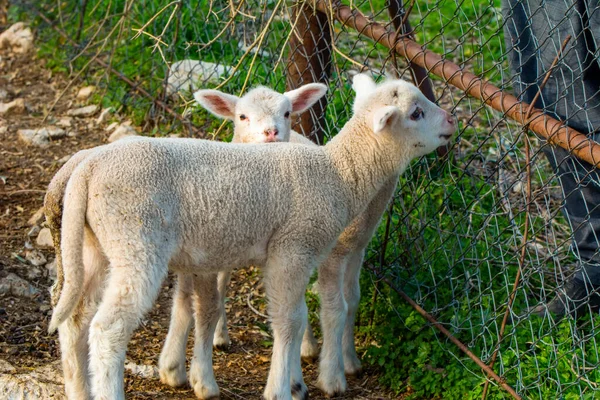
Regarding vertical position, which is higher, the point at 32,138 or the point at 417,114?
the point at 32,138

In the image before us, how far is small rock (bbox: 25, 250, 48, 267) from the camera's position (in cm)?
543

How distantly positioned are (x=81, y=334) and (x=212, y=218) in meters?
0.79

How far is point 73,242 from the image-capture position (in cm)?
373

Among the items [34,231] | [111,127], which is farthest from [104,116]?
[34,231]

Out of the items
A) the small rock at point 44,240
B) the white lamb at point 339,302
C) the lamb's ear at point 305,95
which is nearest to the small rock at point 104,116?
the small rock at point 44,240

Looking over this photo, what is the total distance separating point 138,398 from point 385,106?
1.82 m

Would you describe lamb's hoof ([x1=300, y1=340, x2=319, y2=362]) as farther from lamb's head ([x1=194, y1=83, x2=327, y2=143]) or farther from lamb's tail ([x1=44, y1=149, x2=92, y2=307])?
lamb's tail ([x1=44, y1=149, x2=92, y2=307])

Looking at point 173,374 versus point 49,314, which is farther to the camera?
point 49,314

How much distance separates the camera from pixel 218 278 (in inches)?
190

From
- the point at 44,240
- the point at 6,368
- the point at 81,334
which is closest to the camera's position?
the point at 81,334

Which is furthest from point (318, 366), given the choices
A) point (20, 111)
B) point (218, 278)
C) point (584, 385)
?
point (20, 111)

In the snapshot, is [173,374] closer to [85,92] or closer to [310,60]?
[310,60]

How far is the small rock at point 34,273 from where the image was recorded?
529cm

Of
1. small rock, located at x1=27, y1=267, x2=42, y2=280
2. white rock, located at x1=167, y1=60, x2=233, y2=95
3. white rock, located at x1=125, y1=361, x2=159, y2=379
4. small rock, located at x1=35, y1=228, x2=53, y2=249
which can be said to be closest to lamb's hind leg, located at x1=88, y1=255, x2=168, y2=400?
white rock, located at x1=125, y1=361, x2=159, y2=379
